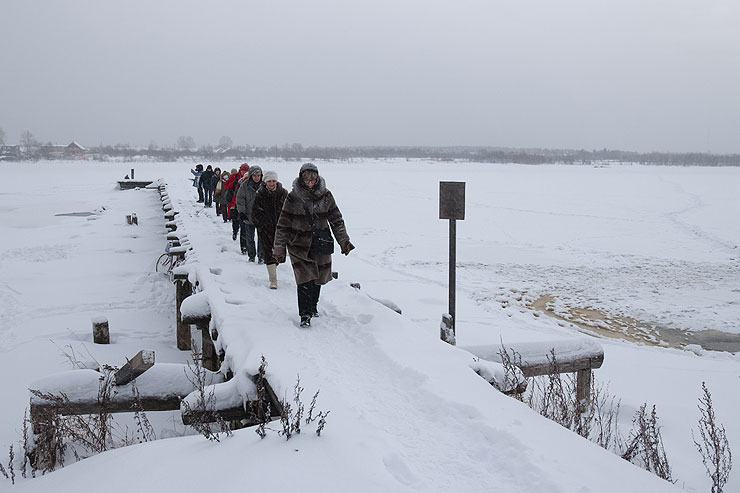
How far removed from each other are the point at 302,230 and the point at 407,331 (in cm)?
148

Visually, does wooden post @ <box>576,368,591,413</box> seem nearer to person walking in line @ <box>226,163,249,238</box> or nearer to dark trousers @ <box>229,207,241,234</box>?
person walking in line @ <box>226,163,249,238</box>

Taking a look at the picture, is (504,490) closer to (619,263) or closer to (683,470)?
(683,470)

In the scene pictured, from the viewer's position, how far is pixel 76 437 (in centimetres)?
420

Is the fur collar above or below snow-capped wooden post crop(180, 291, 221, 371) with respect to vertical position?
above

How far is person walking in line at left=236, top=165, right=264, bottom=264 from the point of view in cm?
905

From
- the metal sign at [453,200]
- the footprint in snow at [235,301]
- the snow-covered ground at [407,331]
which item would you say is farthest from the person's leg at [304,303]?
the metal sign at [453,200]

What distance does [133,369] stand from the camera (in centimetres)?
392

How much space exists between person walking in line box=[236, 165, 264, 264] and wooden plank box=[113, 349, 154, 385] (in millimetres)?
5193

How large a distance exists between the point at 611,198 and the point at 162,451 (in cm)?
3262

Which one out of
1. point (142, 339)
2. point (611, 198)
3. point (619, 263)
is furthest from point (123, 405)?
point (611, 198)

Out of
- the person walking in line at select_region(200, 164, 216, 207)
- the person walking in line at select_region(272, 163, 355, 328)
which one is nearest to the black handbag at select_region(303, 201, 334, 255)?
the person walking in line at select_region(272, 163, 355, 328)

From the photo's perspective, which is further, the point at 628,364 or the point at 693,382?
the point at 628,364

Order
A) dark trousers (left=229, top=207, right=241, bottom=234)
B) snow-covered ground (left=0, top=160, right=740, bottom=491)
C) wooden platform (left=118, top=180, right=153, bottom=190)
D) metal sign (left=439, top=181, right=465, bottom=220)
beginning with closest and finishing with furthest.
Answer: snow-covered ground (left=0, top=160, right=740, bottom=491), metal sign (left=439, top=181, right=465, bottom=220), dark trousers (left=229, top=207, right=241, bottom=234), wooden platform (left=118, top=180, right=153, bottom=190)

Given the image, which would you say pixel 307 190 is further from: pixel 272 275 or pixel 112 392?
pixel 112 392
